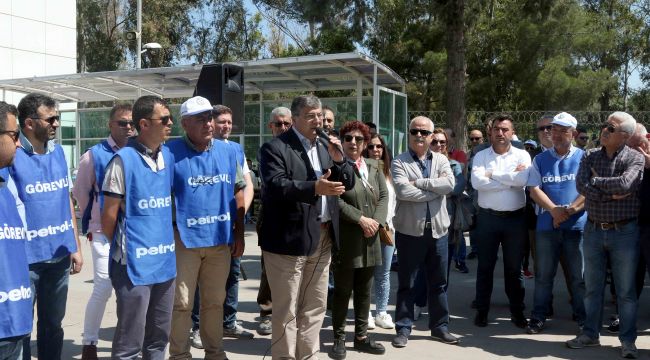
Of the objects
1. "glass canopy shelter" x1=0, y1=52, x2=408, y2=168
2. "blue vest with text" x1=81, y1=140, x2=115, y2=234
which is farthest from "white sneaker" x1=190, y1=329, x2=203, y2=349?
"glass canopy shelter" x1=0, y1=52, x2=408, y2=168

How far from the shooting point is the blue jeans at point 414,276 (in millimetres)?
6129

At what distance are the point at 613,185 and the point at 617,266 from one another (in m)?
0.73

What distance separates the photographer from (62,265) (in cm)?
455

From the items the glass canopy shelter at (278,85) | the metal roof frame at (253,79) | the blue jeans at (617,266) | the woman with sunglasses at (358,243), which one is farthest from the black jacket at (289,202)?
the metal roof frame at (253,79)

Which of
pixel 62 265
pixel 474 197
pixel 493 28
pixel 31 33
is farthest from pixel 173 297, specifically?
pixel 493 28

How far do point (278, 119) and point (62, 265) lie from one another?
2.82 meters

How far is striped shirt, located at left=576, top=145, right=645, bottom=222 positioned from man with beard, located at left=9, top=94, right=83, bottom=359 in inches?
161

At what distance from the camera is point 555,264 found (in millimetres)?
6438

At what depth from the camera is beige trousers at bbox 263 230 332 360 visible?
4.83 meters

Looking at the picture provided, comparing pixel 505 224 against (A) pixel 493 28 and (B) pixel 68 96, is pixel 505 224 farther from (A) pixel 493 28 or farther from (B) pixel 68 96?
(A) pixel 493 28

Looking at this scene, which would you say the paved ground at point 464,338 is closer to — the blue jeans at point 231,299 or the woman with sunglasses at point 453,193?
the blue jeans at point 231,299

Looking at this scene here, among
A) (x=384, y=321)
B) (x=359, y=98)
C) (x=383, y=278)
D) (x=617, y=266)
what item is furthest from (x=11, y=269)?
(x=359, y=98)

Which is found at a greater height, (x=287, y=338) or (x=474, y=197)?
(x=474, y=197)

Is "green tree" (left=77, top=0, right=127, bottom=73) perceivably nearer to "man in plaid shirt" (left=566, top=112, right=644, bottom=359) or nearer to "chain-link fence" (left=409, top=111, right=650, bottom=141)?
"chain-link fence" (left=409, top=111, right=650, bottom=141)
